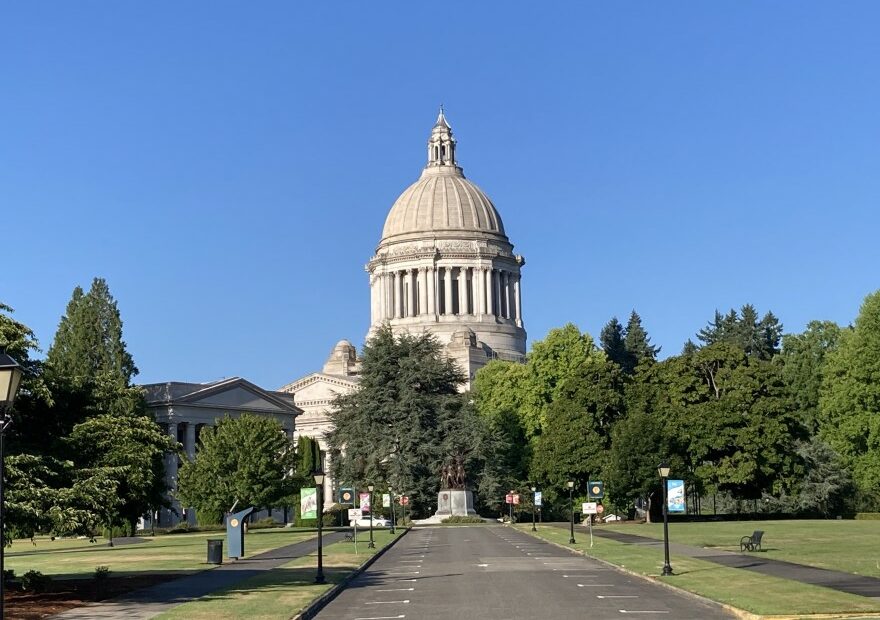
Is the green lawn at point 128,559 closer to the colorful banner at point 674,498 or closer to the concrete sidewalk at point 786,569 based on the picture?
the colorful banner at point 674,498

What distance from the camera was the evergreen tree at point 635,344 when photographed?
540 feet

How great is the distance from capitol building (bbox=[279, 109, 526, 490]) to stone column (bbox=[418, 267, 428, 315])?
0.43 feet

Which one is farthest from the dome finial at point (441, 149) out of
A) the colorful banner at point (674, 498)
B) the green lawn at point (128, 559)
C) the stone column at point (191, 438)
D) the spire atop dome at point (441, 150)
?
the colorful banner at point (674, 498)

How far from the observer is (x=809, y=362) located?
124250mm

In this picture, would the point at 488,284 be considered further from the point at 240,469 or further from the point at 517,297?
the point at 240,469

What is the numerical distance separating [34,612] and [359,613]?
7.49 metres

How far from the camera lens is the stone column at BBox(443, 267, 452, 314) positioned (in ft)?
599

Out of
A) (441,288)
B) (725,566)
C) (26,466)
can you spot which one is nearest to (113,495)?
(26,466)

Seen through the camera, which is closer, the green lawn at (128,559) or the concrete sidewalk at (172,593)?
the concrete sidewalk at (172,593)

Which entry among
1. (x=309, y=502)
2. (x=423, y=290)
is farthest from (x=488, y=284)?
(x=309, y=502)

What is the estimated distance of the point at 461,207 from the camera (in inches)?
7333

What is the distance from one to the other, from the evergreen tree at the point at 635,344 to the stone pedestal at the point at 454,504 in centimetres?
6187

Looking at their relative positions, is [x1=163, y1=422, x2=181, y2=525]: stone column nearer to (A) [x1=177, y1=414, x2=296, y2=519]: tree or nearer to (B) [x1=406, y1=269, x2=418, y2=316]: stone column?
(A) [x1=177, y1=414, x2=296, y2=519]: tree

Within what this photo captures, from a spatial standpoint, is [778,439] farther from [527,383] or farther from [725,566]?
[725,566]
